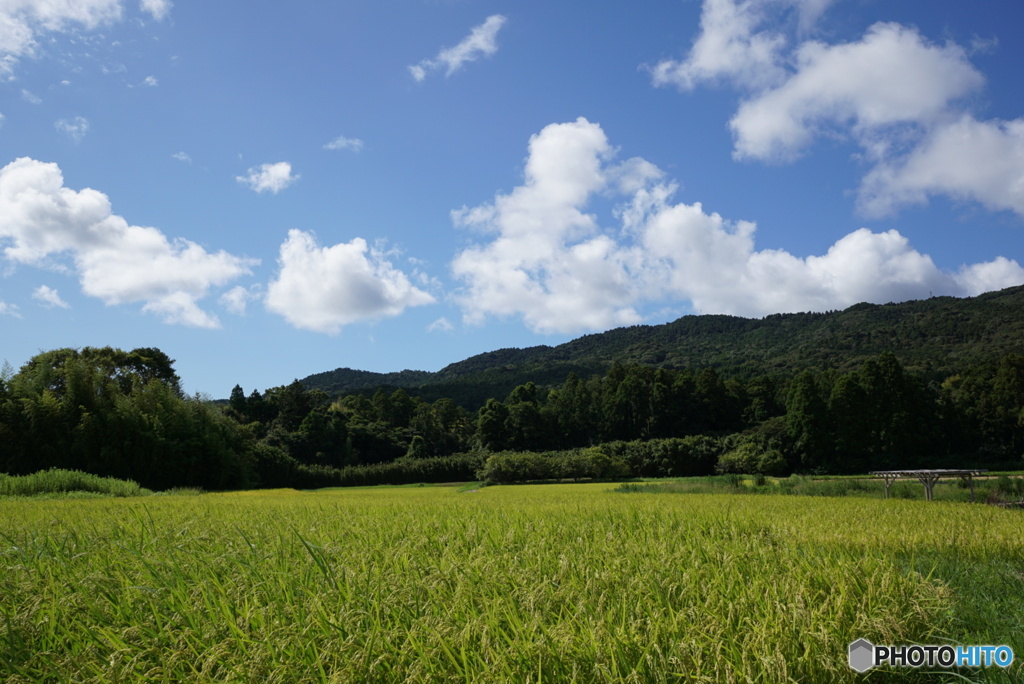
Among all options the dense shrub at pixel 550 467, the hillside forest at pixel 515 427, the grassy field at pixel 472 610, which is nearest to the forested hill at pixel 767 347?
the hillside forest at pixel 515 427

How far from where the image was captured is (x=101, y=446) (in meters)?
23.2

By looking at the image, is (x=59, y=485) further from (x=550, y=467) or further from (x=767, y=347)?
(x=767, y=347)

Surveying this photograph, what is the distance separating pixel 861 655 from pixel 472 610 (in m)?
1.83

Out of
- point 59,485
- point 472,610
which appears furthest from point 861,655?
point 59,485

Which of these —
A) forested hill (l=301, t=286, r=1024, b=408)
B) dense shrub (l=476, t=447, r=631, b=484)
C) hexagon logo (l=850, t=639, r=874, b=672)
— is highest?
forested hill (l=301, t=286, r=1024, b=408)

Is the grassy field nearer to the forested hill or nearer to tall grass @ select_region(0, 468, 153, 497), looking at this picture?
tall grass @ select_region(0, 468, 153, 497)

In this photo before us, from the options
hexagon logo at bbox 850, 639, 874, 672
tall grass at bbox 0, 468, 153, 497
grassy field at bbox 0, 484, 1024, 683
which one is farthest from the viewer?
tall grass at bbox 0, 468, 153, 497

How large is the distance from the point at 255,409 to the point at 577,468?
41.2m

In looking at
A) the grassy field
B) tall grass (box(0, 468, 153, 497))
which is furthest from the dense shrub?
the grassy field

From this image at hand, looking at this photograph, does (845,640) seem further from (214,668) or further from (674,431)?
(674,431)

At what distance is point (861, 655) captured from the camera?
2.62 metres

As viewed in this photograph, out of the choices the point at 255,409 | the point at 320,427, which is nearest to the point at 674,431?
the point at 320,427

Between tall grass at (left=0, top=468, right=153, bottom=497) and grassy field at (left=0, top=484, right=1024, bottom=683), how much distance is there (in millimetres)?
13067

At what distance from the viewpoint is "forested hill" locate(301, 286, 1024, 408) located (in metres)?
73.3
